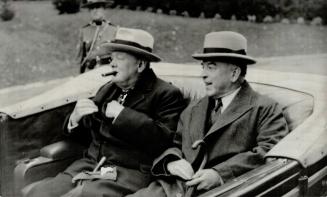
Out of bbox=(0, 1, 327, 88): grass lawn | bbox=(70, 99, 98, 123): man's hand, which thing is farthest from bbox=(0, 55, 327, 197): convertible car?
bbox=(0, 1, 327, 88): grass lawn

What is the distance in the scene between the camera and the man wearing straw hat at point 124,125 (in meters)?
3.17

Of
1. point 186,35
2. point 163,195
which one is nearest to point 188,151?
point 163,195

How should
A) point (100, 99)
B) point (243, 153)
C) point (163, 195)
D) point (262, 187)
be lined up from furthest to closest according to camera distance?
point (100, 99), point (163, 195), point (243, 153), point (262, 187)

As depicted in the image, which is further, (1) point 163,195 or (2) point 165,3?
(2) point 165,3

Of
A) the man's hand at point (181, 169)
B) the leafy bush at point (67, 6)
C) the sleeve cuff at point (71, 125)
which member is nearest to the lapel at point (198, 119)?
the man's hand at point (181, 169)

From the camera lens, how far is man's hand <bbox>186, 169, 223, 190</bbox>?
8.89ft

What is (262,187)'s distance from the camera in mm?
2264

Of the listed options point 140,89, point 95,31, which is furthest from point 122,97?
point 95,31

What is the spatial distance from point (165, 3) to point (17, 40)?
3584mm

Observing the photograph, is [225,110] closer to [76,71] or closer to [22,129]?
[22,129]

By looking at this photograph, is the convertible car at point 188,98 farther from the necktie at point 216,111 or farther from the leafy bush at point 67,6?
the leafy bush at point 67,6

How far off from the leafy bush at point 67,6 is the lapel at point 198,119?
33.9 feet

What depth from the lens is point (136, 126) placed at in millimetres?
3170

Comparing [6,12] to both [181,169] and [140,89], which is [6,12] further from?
[181,169]
